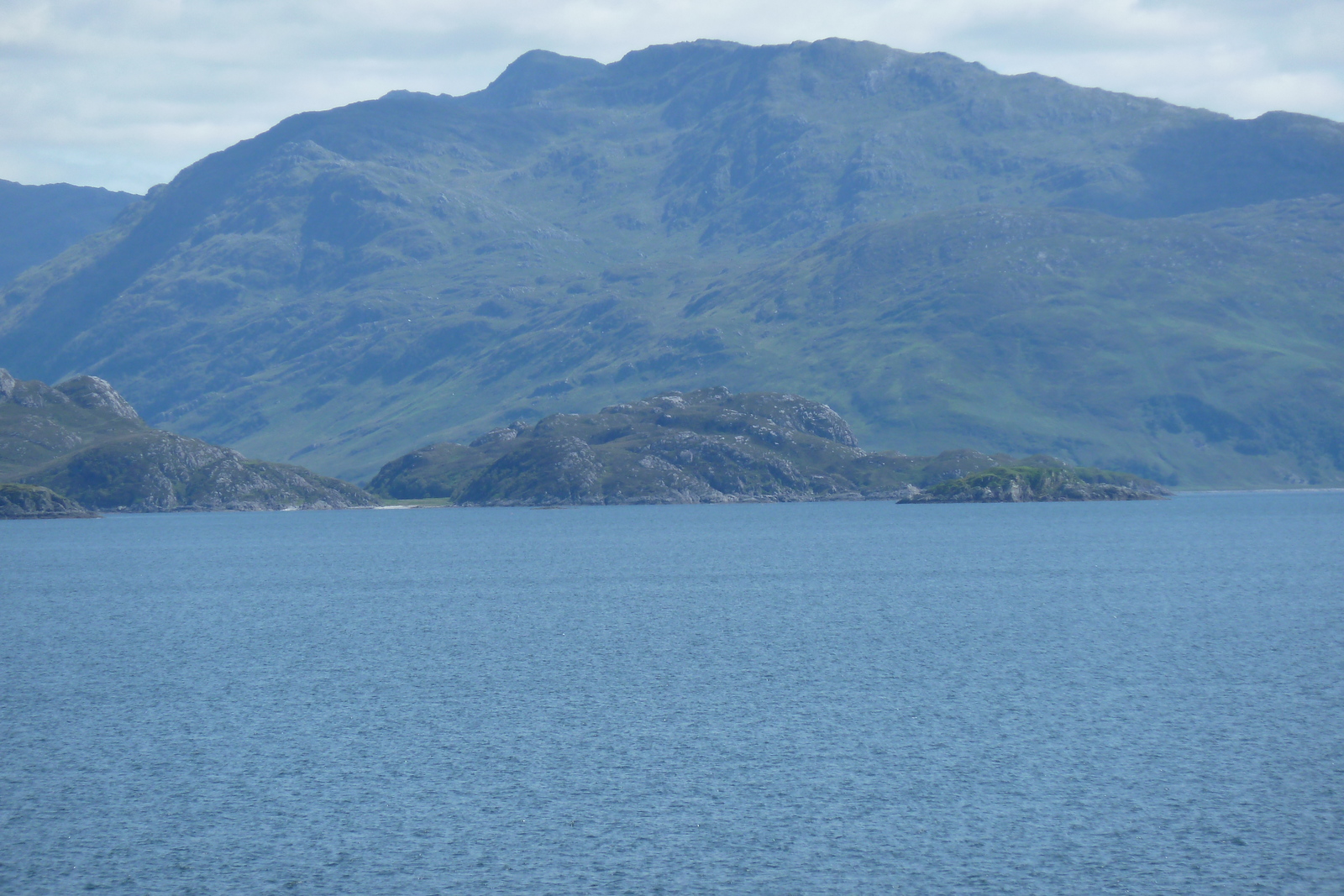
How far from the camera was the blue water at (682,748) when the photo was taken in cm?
4209

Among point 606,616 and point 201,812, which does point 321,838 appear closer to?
point 201,812

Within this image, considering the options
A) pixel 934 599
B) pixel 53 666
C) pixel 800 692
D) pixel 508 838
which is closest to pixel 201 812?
pixel 508 838

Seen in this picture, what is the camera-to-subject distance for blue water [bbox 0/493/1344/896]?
42.1m

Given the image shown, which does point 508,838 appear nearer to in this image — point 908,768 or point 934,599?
point 908,768

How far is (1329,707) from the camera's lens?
211 feet

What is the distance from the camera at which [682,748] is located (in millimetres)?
58000

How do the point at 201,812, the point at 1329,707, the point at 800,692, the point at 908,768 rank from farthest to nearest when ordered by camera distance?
the point at 800,692 → the point at 1329,707 → the point at 908,768 → the point at 201,812

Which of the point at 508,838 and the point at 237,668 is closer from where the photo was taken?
the point at 508,838

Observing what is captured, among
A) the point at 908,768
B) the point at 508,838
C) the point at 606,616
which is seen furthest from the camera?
the point at 606,616

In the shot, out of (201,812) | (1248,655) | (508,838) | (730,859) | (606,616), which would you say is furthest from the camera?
(606,616)

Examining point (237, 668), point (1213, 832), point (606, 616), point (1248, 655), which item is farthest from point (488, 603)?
point (1213, 832)

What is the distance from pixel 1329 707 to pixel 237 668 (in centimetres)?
6507

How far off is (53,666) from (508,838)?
53.0 m

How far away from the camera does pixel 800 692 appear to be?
234ft
